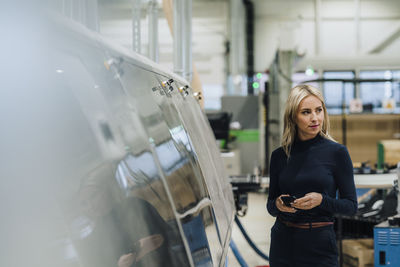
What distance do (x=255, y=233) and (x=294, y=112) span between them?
3738 millimetres

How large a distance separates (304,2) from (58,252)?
11.6 meters

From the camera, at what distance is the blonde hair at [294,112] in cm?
167

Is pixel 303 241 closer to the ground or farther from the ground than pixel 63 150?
closer to the ground

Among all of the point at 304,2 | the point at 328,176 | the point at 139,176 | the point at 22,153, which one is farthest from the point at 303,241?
the point at 304,2

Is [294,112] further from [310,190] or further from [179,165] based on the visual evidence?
[179,165]

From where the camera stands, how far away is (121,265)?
29.9 inches

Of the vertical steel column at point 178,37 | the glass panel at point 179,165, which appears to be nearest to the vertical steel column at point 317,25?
the vertical steel column at point 178,37

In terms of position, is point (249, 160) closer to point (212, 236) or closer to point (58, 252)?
point (212, 236)

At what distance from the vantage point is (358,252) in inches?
129

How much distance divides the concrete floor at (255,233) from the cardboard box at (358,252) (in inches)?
32.1

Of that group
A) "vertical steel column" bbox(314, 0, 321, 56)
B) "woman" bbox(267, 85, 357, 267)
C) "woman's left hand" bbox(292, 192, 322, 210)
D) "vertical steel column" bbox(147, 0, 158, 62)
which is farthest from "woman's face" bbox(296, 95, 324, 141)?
"vertical steel column" bbox(314, 0, 321, 56)

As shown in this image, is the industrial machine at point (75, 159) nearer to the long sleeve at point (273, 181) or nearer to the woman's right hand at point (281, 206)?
the woman's right hand at point (281, 206)

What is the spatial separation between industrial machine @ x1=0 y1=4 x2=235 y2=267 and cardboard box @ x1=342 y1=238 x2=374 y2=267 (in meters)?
2.60

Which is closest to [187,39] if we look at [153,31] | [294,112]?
[153,31]
